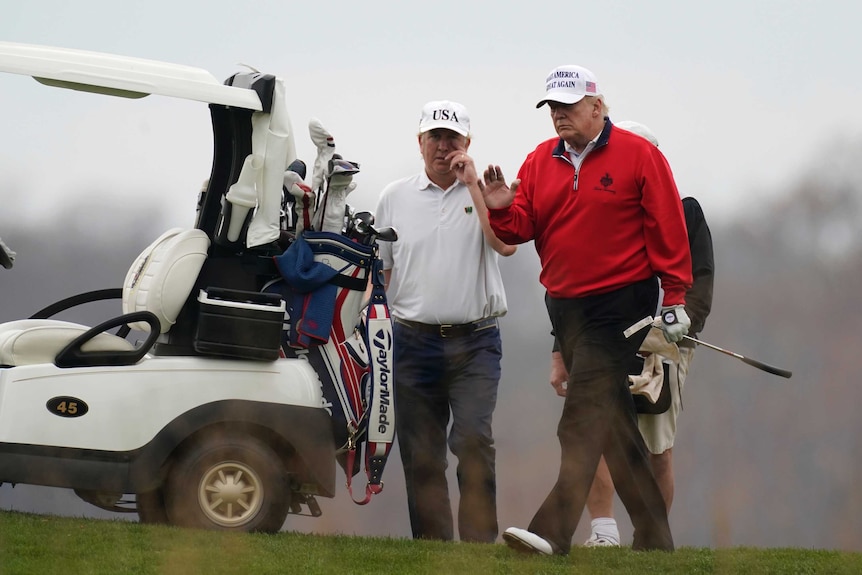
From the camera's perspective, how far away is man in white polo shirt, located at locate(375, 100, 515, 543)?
6.62 meters

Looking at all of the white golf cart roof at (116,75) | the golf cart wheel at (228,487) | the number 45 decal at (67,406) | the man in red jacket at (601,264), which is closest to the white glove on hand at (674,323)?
the man in red jacket at (601,264)

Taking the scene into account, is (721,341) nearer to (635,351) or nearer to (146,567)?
(635,351)

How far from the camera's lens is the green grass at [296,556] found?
16.0 feet

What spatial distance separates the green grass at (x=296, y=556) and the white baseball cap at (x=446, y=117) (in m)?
1.93

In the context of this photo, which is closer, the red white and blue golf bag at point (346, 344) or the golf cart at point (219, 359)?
the golf cart at point (219, 359)

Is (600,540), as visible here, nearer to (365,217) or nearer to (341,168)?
(365,217)

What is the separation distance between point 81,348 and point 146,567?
4.36ft

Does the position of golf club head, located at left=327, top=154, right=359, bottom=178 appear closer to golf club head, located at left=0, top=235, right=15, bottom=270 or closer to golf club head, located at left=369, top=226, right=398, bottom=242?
golf club head, located at left=369, top=226, right=398, bottom=242

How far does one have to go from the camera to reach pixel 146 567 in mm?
4812

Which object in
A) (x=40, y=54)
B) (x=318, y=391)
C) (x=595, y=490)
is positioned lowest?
(x=595, y=490)

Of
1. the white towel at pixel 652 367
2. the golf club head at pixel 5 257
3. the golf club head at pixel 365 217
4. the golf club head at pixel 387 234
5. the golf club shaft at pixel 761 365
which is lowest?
the white towel at pixel 652 367

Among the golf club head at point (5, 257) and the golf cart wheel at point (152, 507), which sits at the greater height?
the golf club head at point (5, 257)

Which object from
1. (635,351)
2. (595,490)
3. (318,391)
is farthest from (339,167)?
(595,490)

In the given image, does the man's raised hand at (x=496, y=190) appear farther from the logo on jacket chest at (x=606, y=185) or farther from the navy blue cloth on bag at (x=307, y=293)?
the navy blue cloth on bag at (x=307, y=293)
